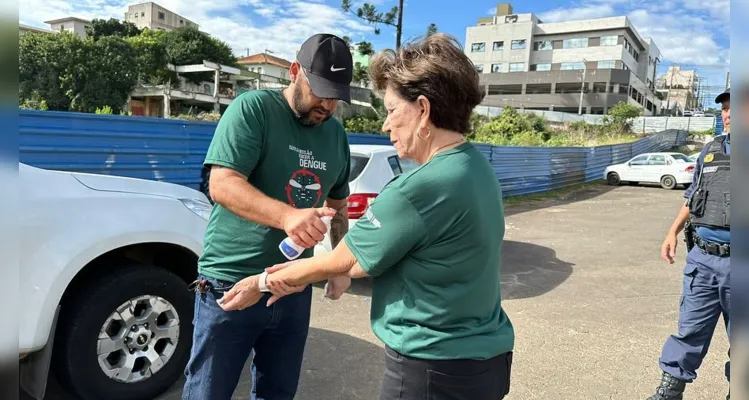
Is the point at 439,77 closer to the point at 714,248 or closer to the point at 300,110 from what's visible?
the point at 300,110

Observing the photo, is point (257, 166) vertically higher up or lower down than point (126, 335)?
higher up

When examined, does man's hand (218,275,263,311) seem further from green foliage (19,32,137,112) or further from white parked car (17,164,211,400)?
green foliage (19,32,137,112)

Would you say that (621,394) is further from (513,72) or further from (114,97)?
(513,72)

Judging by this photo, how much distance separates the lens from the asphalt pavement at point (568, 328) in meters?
3.46

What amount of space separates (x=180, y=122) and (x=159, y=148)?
1.60 feet

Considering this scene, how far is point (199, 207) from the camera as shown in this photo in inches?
124

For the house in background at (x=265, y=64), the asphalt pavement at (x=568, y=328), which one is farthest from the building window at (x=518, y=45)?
the asphalt pavement at (x=568, y=328)

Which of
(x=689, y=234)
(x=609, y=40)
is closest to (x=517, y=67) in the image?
Answer: (x=609, y=40)

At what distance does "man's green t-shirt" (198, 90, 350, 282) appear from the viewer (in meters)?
1.88

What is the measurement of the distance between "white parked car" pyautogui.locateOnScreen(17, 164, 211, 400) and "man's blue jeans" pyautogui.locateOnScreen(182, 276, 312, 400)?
92 cm

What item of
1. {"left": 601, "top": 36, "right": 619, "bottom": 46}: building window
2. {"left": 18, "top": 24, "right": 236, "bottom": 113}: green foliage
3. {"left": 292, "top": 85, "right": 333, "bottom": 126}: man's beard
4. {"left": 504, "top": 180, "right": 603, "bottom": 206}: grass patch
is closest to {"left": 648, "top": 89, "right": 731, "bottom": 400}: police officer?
{"left": 292, "top": 85, "right": 333, "bottom": 126}: man's beard

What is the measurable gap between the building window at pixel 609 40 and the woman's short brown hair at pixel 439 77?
75363mm

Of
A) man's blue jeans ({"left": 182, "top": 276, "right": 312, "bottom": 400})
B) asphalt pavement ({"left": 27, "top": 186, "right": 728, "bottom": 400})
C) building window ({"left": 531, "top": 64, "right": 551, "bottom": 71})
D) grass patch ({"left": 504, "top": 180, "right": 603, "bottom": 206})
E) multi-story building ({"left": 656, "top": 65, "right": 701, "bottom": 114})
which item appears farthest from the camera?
multi-story building ({"left": 656, "top": 65, "right": 701, "bottom": 114})

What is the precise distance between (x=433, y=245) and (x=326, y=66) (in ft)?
Answer: 3.09
